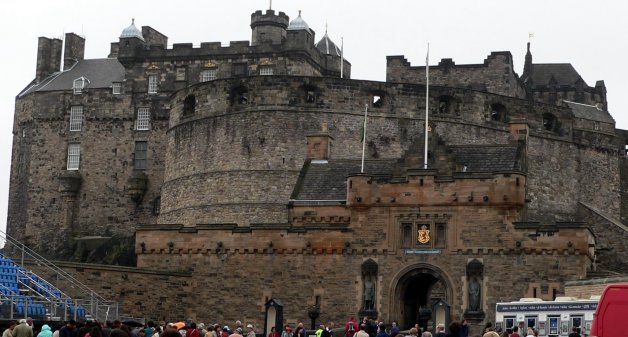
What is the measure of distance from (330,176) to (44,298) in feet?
42.6

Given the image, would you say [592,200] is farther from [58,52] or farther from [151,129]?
[58,52]

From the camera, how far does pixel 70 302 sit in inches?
1512

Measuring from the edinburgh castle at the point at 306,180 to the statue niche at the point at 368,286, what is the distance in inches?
2.1

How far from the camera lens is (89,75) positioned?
232ft

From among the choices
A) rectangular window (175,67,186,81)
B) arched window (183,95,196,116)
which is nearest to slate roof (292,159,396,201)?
arched window (183,95,196,116)

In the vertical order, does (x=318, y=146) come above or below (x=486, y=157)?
above

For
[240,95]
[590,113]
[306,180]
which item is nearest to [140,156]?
[240,95]

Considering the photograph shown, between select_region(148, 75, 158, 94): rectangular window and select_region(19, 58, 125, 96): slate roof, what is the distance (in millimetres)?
2871

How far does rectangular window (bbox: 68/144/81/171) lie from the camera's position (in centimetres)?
6469

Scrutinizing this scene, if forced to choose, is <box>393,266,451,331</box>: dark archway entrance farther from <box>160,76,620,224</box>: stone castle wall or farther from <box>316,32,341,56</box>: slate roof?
<box>316,32,341,56</box>: slate roof

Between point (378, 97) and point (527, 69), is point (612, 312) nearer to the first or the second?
point (378, 97)

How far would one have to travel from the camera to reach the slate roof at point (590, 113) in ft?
212

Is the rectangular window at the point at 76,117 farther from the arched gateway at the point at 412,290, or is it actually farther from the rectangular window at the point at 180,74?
the arched gateway at the point at 412,290

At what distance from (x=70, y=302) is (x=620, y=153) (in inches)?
1227
